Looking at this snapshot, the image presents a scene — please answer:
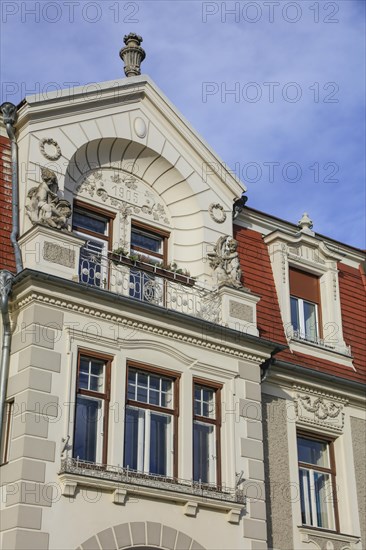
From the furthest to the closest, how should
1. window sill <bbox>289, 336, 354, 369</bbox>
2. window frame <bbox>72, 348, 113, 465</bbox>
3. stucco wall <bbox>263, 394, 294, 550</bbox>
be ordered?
window sill <bbox>289, 336, 354, 369</bbox> → stucco wall <bbox>263, 394, 294, 550</bbox> → window frame <bbox>72, 348, 113, 465</bbox>

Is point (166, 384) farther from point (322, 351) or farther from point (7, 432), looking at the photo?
point (322, 351)

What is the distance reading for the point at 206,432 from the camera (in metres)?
16.4

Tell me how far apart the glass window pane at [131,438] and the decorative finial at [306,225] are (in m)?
7.73

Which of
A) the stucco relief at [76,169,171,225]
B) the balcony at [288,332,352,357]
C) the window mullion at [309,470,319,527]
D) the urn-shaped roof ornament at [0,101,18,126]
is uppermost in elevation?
the urn-shaped roof ornament at [0,101,18,126]

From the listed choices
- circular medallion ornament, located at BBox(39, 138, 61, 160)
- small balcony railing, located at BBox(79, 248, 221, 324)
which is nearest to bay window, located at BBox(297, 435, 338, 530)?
small balcony railing, located at BBox(79, 248, 221, 324)

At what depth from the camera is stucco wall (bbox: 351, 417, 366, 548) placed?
18.6 meters

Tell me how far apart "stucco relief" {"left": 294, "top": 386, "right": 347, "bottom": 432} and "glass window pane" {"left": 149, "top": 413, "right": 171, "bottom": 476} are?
385 centimetres

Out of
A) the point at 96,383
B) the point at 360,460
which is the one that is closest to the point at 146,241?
the point at 96,383

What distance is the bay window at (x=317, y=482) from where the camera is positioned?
18.1 metres

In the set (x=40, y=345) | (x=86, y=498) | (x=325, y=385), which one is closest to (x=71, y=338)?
(x=40, y=345)

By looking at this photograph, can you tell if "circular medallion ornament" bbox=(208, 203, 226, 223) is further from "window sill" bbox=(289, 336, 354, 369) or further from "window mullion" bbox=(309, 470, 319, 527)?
"window mullion" bbox=(309, 470, 319, 527)

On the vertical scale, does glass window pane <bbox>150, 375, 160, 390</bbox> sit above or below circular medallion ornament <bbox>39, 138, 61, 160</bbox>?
below

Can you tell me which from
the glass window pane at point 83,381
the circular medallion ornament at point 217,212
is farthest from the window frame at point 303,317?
the glass window pane at point 83,381

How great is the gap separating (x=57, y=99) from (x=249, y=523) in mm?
8711
